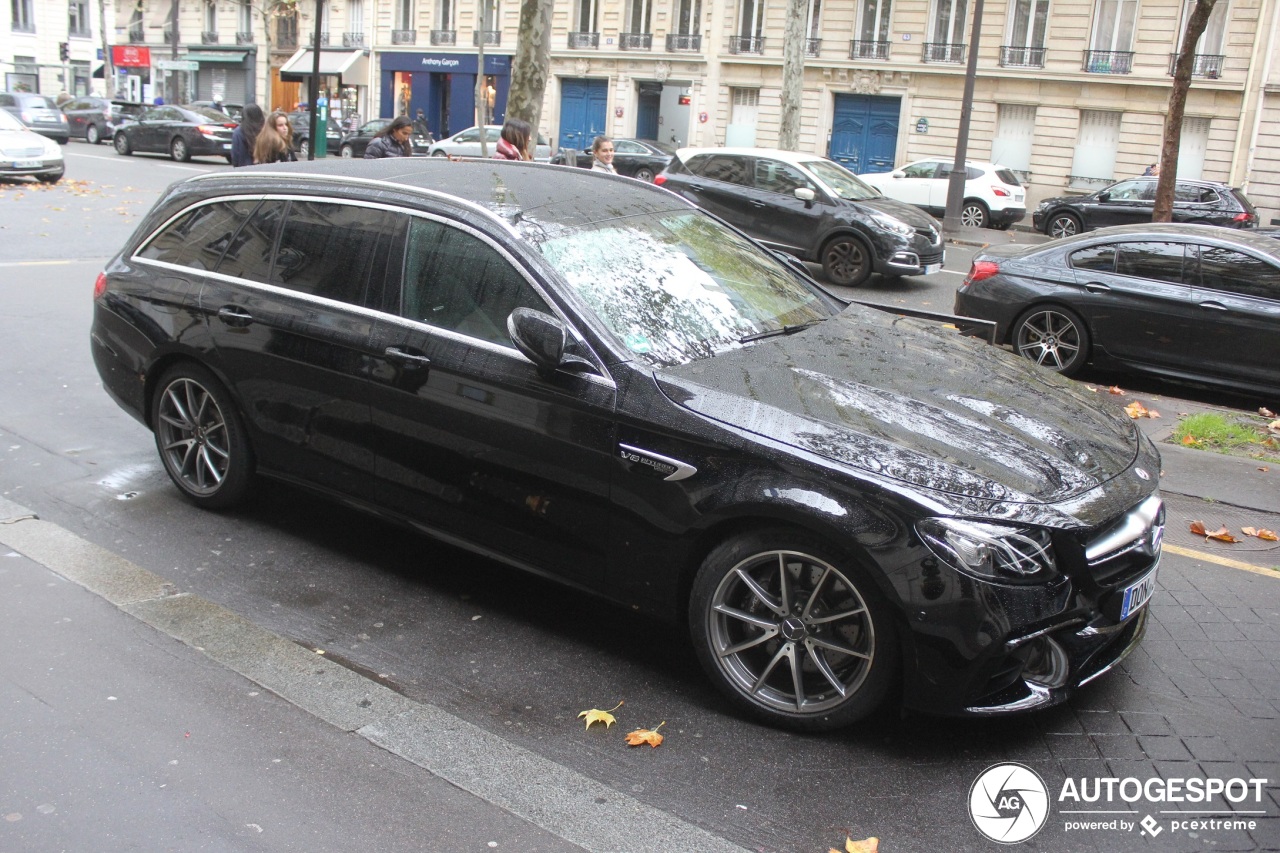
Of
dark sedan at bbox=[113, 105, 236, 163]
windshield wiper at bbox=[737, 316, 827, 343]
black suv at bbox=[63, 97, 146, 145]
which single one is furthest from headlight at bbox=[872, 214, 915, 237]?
black suv at bbox=[63, 97, 146, 145]

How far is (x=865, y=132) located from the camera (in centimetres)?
3878

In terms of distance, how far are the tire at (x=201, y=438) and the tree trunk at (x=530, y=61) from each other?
12.7m

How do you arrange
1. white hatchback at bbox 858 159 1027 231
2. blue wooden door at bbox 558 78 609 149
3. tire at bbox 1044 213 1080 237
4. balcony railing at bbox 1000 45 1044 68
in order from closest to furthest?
tire at bbox 1044 213 1080 237 < white hatchback at bbox 858 159 1027 231 < balcony railing at bbox 1000 45 1044 68 < blue wooden door at bbox 558 78 609 149

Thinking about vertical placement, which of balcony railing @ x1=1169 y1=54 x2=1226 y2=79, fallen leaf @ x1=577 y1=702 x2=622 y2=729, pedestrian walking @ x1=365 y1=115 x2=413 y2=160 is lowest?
fallen leaf @ x1=577 y1=702 x2=622 y2=729

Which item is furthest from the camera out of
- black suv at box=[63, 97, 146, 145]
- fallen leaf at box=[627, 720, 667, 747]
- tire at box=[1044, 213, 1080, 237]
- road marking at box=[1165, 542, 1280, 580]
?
black suv at box=[63, 97, 146, 145]

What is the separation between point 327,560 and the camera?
17.4 ft

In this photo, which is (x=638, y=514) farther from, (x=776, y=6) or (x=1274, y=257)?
(x=776, y=6)

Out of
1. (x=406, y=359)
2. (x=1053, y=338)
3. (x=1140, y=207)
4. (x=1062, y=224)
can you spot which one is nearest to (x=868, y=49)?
(x=1062, y=224)

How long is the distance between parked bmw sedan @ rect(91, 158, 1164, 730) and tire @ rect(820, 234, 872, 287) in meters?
9.43

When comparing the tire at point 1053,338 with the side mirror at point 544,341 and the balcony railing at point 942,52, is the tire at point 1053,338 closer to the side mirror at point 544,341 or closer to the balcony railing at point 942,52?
the side mirror at point 544,341

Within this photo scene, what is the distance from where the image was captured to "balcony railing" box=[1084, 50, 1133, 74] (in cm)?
3391

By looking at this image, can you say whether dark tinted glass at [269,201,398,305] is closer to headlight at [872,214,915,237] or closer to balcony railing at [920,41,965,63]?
headlight at [872,214,915,237]

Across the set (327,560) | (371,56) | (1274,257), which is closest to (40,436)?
(327,560)

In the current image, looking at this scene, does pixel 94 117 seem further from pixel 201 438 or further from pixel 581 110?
pixel 201 438
